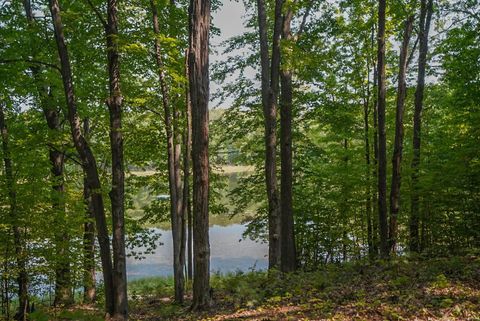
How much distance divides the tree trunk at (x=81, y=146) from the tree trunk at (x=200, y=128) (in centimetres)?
243

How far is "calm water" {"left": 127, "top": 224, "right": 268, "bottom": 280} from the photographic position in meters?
28.9

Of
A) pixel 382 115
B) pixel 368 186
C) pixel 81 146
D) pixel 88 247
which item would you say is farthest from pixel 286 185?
pixel 88 247

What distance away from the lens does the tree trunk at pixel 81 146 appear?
27.5 ft

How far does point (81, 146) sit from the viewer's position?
8.52 m

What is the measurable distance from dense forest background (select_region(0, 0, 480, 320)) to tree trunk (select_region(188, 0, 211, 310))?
3 cm

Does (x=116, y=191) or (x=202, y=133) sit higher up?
(x=202, y=133)

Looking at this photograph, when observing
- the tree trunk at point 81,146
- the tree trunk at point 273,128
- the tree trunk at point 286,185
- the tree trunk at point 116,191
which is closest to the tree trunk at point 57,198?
the tree trunk at point 81,146

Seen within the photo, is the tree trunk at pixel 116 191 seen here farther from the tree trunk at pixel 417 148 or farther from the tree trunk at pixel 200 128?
the tree trunk at pixel 417 148

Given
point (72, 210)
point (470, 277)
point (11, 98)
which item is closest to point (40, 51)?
point (11, 98)

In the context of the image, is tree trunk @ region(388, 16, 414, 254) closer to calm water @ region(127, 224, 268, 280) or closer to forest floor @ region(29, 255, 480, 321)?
forest floor @ region(29, 255, 480, 321)

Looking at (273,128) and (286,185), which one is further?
(273,128)

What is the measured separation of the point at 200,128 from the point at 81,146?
9.67 feet

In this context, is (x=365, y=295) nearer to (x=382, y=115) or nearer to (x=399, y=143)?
(x=382, y=115)

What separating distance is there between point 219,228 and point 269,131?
46.3m
